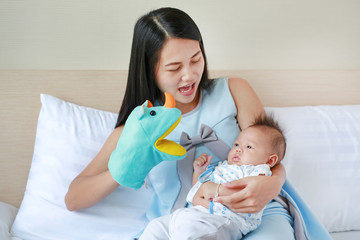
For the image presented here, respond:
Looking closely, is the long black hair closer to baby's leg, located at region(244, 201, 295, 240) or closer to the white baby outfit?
the white baby outfit

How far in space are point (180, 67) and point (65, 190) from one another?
70 cm

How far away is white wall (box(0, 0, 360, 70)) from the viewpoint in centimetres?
168

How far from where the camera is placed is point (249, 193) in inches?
42.6

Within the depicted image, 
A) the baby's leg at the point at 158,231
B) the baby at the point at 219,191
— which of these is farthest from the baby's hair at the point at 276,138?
the baby's leg at the point at 158,231

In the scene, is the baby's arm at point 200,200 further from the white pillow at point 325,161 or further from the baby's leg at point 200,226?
the white pillow at point 325,161

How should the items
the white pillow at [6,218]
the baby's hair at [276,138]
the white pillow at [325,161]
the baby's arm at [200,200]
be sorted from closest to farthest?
the baby's arm at [200,200]
the baby's hair at [276,138]
the white pillow at [6,218]
the white pillow at [325,161]

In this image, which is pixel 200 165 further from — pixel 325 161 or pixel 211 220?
pixel 325 161

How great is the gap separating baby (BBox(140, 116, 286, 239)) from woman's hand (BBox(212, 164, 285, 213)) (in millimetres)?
25

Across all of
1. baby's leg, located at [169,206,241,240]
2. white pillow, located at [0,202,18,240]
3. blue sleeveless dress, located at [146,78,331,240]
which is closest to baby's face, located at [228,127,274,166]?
blue sleeveless dress, located at [146,78,331,240]

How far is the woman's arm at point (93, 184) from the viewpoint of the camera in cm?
128

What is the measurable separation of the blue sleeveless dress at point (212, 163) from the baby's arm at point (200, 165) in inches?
2.4

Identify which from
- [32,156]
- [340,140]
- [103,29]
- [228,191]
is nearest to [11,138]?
[32,156]

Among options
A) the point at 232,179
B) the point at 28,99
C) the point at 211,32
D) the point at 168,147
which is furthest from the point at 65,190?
the point at 211,32

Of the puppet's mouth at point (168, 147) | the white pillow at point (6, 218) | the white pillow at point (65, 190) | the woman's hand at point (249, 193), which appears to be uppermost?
the puppet's mouth at point (168, 147)
